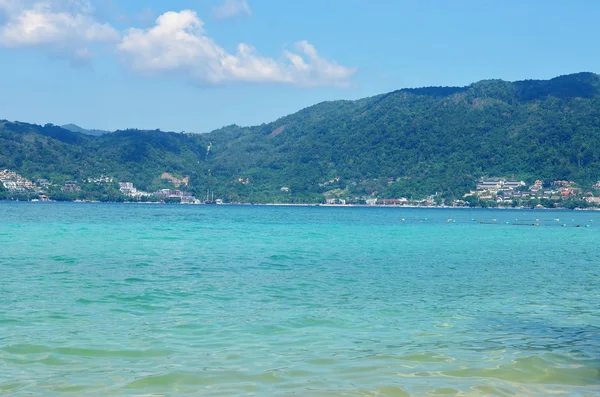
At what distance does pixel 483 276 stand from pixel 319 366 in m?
14.3

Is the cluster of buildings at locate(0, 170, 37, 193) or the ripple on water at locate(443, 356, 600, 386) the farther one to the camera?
the cluster of buildings at locate(0, 170, 37, 193)

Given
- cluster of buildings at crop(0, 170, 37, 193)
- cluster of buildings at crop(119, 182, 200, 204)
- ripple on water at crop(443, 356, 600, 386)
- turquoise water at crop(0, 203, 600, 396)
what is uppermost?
cluster of buildings at crop(0, 170, 37, 193)

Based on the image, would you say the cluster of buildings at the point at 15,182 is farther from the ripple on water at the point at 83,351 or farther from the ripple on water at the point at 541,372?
the ripple on water at the point at 541,372

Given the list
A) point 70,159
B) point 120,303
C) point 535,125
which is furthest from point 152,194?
point 120,303

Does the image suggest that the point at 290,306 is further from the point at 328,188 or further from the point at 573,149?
the point at 328,188

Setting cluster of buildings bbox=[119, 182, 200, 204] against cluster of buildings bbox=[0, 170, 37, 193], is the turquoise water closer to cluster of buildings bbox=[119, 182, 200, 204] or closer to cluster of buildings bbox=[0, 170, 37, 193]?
cluster of buildings bbox=[0, 170, 37, 193]

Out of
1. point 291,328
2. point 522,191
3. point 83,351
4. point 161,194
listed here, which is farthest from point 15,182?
point 83,351

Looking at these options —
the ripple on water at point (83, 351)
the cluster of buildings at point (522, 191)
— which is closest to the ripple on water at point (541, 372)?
the ripple on water at point (83, 351)

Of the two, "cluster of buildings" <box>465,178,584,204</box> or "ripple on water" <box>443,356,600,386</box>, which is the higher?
"cluster of buildings" <box>465,178,584,204</box>

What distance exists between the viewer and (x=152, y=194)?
188m

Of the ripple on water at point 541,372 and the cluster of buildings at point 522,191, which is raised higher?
the cluster of buildings at point 522,191

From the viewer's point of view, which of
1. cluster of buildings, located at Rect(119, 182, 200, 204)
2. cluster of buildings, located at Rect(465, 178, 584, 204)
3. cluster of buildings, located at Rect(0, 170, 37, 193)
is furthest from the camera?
cluster of buildings, located at Rect(119, 182, 200, 204)

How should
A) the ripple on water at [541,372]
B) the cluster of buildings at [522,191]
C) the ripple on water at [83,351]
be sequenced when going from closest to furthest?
the ripple on water at [541,372]
the ripple on water at [83,351]
the cluster of buildings at [522,191]

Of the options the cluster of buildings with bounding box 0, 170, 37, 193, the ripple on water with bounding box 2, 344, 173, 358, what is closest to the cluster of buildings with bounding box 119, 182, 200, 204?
the cluster of buildings with bounding box 0, 170, 37, 193
